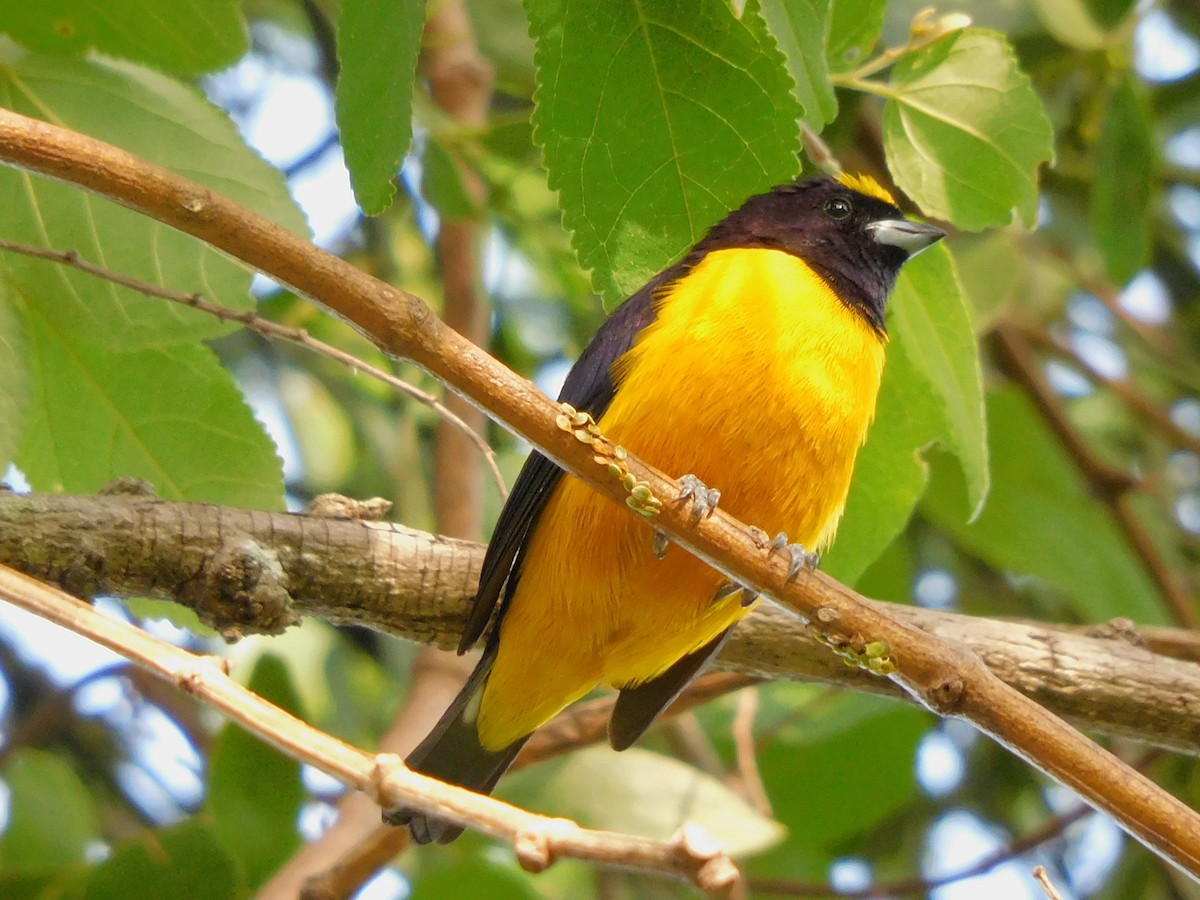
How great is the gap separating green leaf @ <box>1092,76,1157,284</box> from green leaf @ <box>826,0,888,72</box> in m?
2.02

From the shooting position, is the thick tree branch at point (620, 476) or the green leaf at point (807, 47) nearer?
the thick tree branch at point (620, 476)

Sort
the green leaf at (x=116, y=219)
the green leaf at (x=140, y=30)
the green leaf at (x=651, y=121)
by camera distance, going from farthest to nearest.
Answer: the green leaf at (x=140, y=30), the green leaf at (x=116, y=219), the green leaf at (x=651, y=121)

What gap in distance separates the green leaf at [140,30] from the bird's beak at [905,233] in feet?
5.26

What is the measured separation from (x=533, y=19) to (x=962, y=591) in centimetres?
388

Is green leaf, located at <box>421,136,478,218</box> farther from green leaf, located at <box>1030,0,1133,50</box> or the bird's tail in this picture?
green leaf, located at <box>1030,0,1133,50</box>

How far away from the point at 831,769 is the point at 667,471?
2082mm

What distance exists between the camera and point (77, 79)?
9.20 ft

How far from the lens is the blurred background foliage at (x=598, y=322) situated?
8.24 ft

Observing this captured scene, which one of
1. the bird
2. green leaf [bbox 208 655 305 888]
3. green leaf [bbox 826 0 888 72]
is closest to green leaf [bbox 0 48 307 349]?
the bird

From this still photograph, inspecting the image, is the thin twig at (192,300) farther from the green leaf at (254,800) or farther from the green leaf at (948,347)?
the green leaf at (254,800)

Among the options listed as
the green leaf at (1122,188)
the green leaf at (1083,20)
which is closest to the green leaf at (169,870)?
the green leaf at (1122,188)

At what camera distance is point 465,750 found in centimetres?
343

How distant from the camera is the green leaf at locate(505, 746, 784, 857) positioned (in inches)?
155

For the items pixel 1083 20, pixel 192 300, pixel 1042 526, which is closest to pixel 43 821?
pixel 192 300
